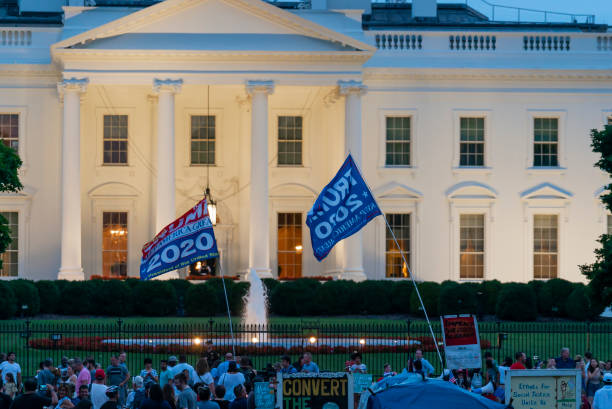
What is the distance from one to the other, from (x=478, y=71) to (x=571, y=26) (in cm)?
705

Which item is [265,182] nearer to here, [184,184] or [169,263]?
[184,184]

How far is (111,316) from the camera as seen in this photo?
4250 cm

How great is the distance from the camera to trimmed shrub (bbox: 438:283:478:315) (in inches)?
1670

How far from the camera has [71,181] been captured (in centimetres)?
4538

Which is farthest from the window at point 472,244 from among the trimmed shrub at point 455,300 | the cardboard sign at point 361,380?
the cardboard sign at point 361,380

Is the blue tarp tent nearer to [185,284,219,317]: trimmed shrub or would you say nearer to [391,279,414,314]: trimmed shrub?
[185,284,219,317]: trimmed shrub

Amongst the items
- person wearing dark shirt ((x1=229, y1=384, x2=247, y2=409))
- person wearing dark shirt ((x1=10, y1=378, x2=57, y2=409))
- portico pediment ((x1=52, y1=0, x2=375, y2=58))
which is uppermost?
portico pediment ((x1=52, y1=0, x2=375, y2=58))

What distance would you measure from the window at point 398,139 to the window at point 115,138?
1032 cm

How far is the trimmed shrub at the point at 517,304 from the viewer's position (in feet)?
138

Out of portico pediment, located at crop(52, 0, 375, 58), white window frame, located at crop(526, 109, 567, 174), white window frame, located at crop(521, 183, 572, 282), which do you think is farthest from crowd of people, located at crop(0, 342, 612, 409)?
white window frame, located at crop(526, 109, 567, 174)

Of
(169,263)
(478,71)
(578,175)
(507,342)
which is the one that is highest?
(478,71)

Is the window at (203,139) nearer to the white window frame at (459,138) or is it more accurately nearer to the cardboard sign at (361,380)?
the white window frame at (459,138)

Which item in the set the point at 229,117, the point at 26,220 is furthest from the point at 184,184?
the point at 26,220

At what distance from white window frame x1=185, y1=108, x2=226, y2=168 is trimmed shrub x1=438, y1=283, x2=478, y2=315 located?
1170cm
